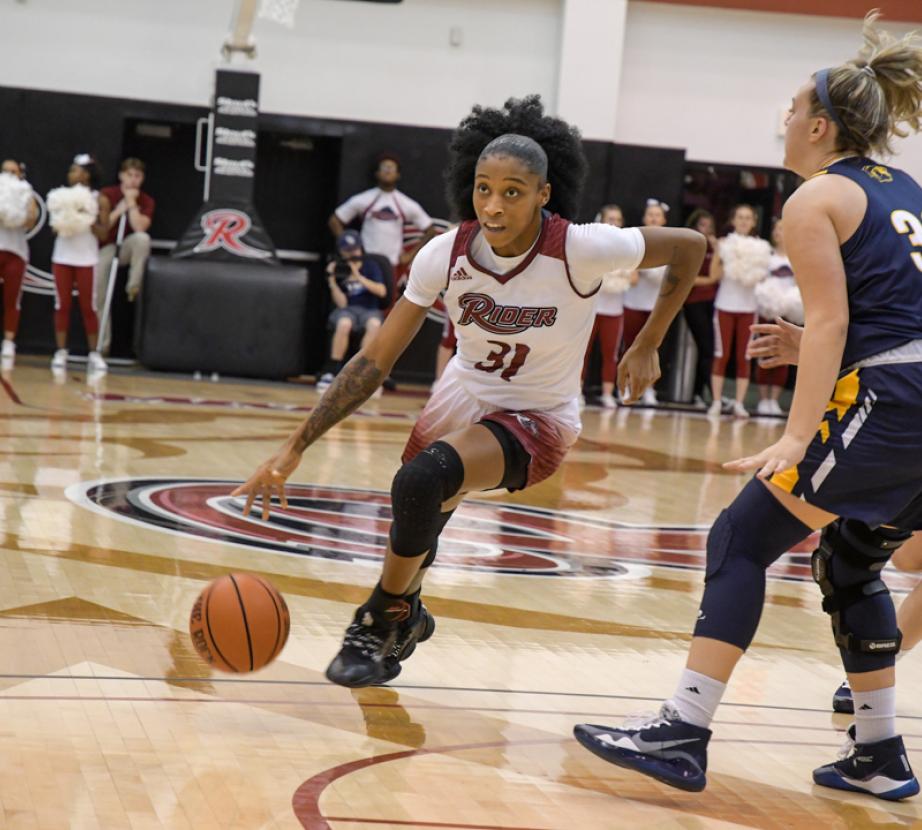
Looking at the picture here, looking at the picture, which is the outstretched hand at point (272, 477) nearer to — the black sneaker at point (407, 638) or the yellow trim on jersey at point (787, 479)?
the black sneaker at point (407, 638)

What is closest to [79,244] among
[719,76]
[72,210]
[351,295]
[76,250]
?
[76,250]

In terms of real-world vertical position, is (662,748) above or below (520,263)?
below

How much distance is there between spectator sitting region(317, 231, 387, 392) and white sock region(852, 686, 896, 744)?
10580 mm

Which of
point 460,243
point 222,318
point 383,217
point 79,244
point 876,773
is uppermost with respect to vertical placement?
point 383,217

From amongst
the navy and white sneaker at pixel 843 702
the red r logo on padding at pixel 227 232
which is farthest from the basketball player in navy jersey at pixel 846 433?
the red r logo on padding at pixel 227 232

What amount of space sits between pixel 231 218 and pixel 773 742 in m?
11.2

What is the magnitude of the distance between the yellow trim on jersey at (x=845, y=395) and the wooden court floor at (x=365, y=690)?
0.96 metres

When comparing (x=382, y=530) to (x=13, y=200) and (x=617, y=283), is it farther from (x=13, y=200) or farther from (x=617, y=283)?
(x=13, y=200)

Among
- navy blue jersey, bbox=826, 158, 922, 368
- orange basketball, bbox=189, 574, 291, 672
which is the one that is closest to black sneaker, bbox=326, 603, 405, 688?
orange basketball, bbox=189, 574, 291, 672

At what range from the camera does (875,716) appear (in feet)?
11.4

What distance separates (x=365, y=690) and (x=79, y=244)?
10.7 meters

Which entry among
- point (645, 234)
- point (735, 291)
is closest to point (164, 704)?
point (645, 234)

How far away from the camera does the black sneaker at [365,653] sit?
387cm

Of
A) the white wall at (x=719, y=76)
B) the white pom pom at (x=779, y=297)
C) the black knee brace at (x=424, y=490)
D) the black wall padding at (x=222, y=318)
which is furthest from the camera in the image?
the white wall at (x=719, y=76)
